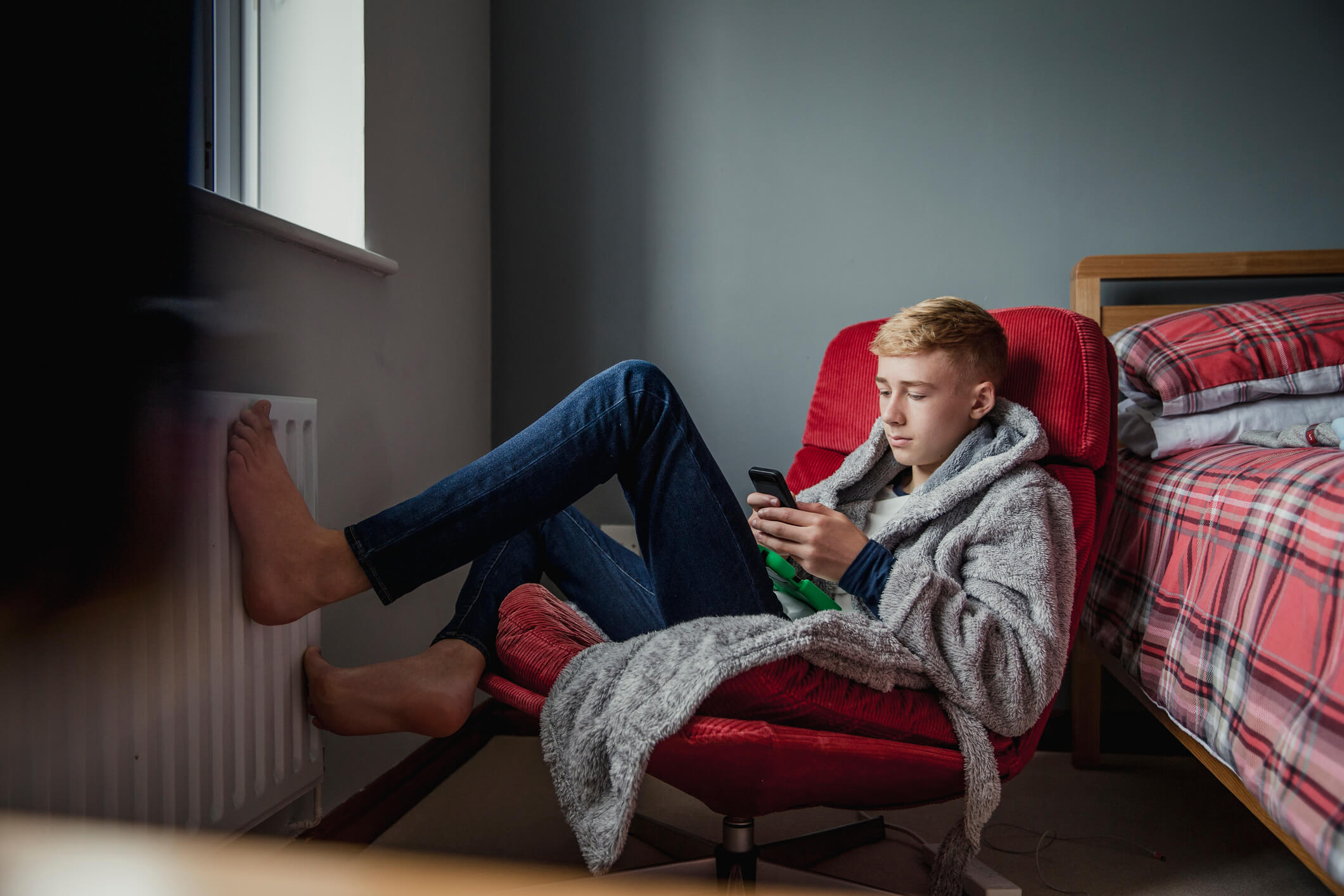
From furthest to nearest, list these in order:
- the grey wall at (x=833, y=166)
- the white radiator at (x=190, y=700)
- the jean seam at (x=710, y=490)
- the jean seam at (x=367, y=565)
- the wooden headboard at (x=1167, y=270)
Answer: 1. the grey wall at (x=833, y=166)
2. the wooden headboard at (x=1167, y=270)
3. the jean seam at (x=710, y=490)
4. the jean seam at (x=367, y=565)
5. the white radiator at (x=190, y=700)

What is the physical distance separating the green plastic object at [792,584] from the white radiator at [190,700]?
614 millimetres

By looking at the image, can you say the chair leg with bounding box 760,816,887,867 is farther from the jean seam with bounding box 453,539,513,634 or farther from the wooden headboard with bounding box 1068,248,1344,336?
the wooden headboard with bounding box 1068,248,1344,336

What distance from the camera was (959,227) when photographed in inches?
67.9

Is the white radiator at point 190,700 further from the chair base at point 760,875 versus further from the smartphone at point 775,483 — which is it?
the smartphone at point 775,483

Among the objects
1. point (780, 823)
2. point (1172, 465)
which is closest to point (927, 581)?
point (1172, 465)

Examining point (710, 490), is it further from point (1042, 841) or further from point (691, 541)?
point (1042, 841)

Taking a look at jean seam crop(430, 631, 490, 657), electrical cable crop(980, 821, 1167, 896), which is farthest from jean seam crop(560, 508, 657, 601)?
electrical cable crop(980, 821, 1167, 896)

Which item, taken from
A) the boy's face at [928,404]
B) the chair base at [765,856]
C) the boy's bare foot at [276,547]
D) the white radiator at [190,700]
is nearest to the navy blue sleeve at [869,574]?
the boy's face at [928,404]

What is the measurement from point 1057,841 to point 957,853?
1.49 feet

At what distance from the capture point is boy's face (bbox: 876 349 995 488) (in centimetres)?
110

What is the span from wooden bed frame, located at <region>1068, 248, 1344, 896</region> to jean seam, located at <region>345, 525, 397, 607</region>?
125 cm

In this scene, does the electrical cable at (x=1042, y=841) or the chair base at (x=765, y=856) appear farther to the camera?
the electrical cable at (x=1042, y=841)

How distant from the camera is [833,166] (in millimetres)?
1758

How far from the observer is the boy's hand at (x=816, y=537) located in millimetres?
990
